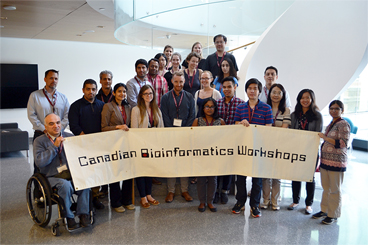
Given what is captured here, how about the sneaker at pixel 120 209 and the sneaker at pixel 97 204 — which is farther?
the sneaker at pixel 97 204

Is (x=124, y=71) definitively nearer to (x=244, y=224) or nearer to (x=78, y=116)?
(x=78, y=116)

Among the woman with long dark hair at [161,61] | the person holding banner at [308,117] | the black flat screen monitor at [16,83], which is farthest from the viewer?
the black flat screen monitor at [16,83]

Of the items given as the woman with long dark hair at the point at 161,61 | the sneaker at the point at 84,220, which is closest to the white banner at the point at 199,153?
the sneaker at the point at 84,220

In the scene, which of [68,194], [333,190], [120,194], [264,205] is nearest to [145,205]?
[120,194]

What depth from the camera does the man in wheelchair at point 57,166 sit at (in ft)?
11.2

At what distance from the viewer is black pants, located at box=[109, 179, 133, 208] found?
163 inches

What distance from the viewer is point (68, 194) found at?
343 cm

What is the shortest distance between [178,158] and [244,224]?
118cm

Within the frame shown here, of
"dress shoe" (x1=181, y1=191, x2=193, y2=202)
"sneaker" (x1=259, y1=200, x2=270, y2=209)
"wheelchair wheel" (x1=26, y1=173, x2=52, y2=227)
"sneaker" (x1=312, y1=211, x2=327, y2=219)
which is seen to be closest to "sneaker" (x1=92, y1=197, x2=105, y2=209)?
"wheelchair wheel" (x1=26, y1=173, x2=52, y2=227)

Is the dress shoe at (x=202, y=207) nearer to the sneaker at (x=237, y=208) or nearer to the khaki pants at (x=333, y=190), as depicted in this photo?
the sneaker at (x=237, y=208)

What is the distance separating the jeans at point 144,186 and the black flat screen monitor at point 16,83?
7.92 m

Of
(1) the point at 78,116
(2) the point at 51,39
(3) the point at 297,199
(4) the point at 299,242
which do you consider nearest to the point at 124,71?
(2) the point at 51,39

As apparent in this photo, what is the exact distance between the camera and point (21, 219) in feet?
13.1

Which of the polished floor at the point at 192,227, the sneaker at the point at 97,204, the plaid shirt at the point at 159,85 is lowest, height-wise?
the polished floor at the point at 192,227
